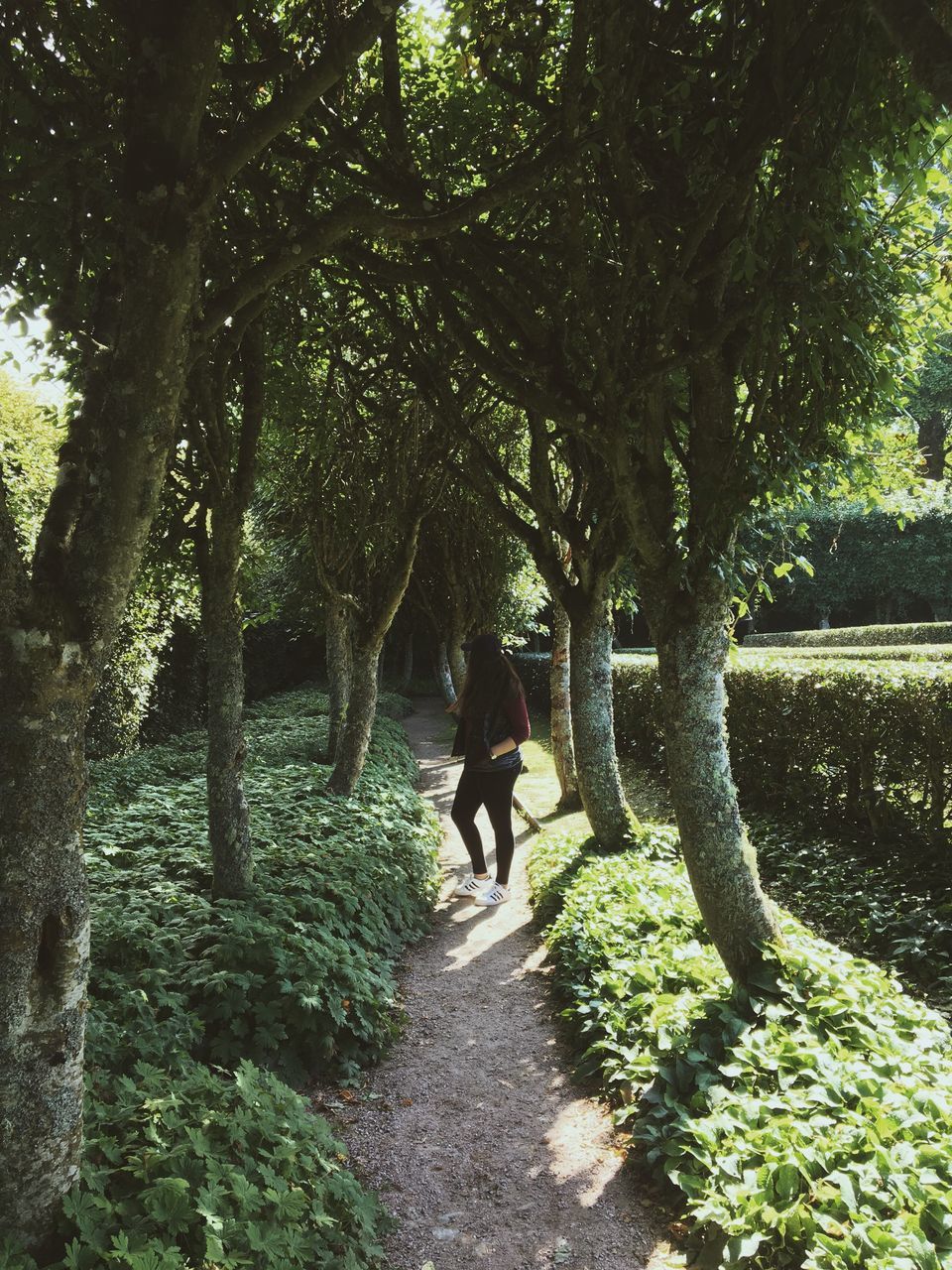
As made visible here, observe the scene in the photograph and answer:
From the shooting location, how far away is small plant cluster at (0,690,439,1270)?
8.32 feet

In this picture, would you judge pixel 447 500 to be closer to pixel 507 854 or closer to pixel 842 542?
pixel 507 854

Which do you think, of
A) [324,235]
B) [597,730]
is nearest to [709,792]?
[597,730]

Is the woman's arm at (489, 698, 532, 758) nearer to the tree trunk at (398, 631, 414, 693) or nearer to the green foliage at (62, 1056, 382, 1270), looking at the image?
the green foliage at (62, 1056, 382, 1270)

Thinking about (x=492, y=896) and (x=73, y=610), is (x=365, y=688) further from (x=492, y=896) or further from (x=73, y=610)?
(x=73, y=610)

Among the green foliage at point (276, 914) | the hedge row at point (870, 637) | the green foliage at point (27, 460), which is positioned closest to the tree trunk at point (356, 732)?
the green foliage at point (276, 914)

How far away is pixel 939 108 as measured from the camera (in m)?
3.07

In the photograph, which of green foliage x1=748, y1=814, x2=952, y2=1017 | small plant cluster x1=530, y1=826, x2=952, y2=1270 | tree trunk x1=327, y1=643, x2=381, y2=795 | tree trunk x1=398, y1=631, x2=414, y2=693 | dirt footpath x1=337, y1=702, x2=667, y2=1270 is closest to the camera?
Result: small plant cluster x1=530, y1=826, x2=952, y2=1270

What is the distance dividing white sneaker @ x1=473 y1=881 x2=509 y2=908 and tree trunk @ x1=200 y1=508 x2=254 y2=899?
2.45m

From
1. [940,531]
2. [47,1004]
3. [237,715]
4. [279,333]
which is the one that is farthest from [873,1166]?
[940,531]

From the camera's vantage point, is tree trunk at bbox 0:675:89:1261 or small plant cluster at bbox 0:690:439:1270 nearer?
tree trunk at bbox 0:675:89:1261

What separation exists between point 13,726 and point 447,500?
15.4 metres

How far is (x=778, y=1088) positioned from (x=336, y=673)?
986 centimetres

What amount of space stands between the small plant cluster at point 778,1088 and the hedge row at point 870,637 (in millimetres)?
20412

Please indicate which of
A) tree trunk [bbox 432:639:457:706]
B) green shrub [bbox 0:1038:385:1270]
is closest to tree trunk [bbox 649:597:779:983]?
green shrub [bbox 0:1038:385:1270]
